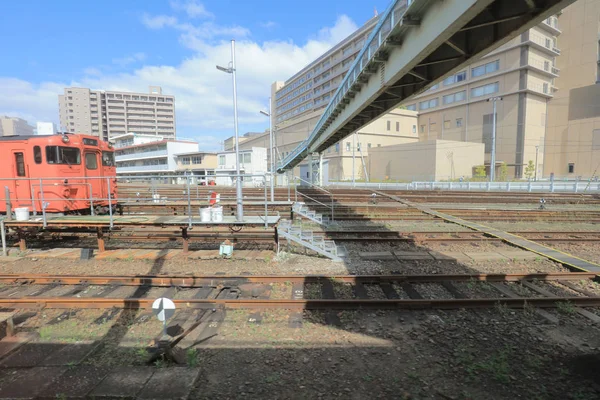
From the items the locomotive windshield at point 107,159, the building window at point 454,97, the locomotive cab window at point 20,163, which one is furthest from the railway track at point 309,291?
the building window at point 454,97

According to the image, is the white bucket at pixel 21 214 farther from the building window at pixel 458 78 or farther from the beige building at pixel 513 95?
the building window at pixel 458 78

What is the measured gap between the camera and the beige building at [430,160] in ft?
174

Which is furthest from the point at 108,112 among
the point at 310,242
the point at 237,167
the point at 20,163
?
the point at 310,242

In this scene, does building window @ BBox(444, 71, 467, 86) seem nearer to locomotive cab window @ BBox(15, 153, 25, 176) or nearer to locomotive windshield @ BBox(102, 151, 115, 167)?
locomotive windshield @ BBox(102, 151, 115, 167)

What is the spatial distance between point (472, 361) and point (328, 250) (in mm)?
5139

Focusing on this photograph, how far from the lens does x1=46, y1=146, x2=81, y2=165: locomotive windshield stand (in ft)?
33.7

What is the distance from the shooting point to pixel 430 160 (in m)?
53.3

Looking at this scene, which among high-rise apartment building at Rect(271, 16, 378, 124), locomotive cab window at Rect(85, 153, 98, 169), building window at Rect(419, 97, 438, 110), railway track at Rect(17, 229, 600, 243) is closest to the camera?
railway track at Rect(17, 229, 600, 243)

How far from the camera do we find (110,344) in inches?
187

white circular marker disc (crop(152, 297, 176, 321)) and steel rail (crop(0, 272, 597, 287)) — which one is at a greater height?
white circular marker disc (crop(152, 297, 176, 321))

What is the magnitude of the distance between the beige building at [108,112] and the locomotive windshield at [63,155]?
12480 cm

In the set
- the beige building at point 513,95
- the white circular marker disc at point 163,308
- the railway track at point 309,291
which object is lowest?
the railway track at point 309,291

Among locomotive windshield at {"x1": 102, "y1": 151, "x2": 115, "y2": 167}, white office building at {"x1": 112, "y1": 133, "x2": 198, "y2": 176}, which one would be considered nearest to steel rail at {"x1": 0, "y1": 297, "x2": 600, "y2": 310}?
locomotive windshield at {"x1": 102, "y1": 151, "x2": 115, "y2": 167}

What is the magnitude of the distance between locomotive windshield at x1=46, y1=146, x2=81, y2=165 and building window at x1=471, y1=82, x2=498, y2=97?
67.2 m
